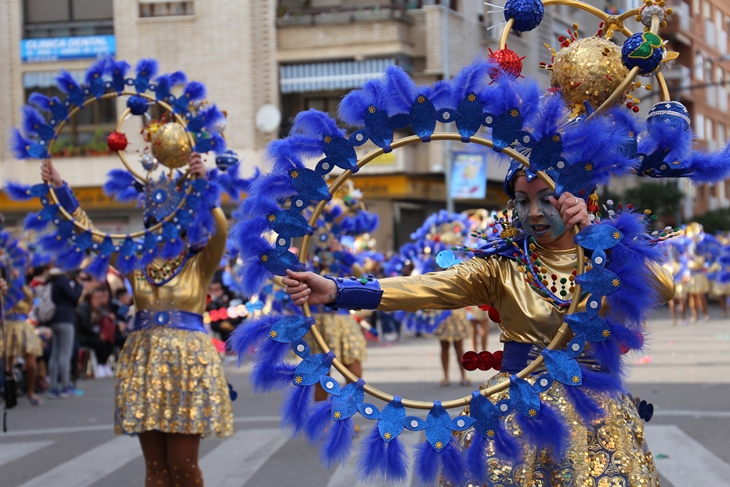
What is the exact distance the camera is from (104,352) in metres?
15.2

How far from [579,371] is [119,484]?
4.93 metres

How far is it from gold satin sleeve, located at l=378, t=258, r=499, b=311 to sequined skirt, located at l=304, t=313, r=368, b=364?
5.35m

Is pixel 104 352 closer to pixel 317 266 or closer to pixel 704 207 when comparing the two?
pixel 317 266

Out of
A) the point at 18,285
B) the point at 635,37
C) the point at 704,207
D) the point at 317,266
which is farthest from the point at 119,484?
the point at 704,207

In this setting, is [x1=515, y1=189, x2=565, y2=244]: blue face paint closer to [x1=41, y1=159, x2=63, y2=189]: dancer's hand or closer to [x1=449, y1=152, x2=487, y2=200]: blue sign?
[x1=41, y1=159, x2=63, y2=189]: dancer's hand

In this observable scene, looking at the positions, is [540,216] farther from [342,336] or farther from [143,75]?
[342,336]

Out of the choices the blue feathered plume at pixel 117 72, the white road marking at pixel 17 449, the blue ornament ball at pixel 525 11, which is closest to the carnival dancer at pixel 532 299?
the blue ornament ball at pixel 525 11

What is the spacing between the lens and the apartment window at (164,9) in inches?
1077

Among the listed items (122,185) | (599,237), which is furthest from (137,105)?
(599,237)

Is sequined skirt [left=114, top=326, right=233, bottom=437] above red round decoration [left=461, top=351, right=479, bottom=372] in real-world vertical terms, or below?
below

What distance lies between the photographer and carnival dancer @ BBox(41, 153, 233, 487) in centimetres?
535

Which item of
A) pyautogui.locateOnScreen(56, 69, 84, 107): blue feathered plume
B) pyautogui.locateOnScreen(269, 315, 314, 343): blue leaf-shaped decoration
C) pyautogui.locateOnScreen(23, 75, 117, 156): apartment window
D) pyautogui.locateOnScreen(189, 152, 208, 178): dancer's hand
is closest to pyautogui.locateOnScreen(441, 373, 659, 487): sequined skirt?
pyautogui.locateOnScreen(269, 315, 314, 343): blue leaf-shaped decoration

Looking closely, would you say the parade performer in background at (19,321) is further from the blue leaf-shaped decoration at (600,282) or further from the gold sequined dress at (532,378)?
the blue leaf-shaped decoration at (600,282)

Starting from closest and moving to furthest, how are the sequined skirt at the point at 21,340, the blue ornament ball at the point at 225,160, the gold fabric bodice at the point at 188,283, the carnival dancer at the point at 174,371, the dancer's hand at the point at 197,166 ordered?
1. the carnival dancer at the point at 174,371
2. the gold fabric bodice at the point at 188,283
3. the dancer's hand at the point at 197,166
4. the blue ornament ball at the point at 225,160
5. the sequined skirt at the point at 21,340
